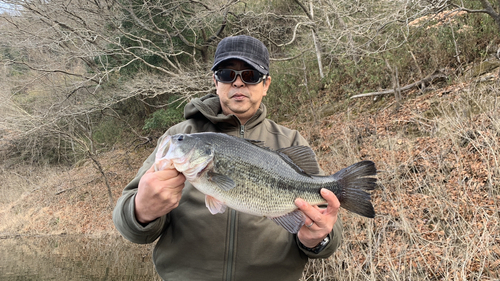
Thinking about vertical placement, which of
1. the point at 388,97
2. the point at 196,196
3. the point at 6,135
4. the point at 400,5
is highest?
the point at 400,5

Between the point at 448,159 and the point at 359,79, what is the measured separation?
710cm

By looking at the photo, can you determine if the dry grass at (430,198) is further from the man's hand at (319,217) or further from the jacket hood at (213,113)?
the jacket hood at (213,113)

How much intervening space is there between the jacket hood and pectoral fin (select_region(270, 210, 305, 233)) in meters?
0.87

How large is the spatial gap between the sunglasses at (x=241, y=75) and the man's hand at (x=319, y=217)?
106cm

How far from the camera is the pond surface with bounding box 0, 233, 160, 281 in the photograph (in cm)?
873

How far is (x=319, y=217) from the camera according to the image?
6.85 feet

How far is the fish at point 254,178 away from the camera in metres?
2.01

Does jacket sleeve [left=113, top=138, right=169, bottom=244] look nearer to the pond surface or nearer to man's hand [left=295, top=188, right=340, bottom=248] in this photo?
man's hand [left=295, top=188, right=340, bottom=248]

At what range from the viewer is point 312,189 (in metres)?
2.20

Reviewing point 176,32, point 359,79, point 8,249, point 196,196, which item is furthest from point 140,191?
point 176,32

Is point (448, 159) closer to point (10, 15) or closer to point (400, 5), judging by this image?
point (400, 5)

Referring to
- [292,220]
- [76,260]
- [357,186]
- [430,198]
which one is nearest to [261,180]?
[292,220]

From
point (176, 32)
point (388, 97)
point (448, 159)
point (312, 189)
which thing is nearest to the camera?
point (312, 189)

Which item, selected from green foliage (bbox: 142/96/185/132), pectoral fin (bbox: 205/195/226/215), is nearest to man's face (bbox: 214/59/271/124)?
pectoral fin (bbox: 205/195/226/215)
